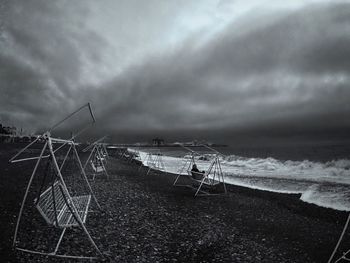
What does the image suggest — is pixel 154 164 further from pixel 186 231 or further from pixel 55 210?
pixel 55 210

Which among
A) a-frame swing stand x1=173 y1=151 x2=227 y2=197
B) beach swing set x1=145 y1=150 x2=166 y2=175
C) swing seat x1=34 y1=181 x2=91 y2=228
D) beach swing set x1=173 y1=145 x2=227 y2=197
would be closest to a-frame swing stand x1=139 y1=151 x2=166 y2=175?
beach swing set x1=145 y1=150 x2=166 y2=175

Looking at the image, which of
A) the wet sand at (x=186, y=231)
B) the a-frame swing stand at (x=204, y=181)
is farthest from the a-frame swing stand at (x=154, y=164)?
the wet sand at (x=186, y=231)

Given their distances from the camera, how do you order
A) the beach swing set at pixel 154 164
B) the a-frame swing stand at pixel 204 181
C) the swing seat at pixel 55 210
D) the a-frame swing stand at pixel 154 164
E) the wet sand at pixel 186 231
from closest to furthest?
the swing seat at pixel 55 210, the wet sand at pixel 186 231, the a-frame swing stand at pixel 204 181, the a-frame swing stand at pixel 154 164, the beach swing set at pixel 154 164

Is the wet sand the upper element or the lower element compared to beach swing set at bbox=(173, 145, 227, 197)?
lower

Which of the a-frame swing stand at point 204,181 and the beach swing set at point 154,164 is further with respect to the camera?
the beach swing set at point 154,164

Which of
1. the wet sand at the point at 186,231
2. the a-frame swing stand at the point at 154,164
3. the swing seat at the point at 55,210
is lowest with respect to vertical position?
the wet sand at the point at 186,231

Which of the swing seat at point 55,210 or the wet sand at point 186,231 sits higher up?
the swing seat at point 55,210

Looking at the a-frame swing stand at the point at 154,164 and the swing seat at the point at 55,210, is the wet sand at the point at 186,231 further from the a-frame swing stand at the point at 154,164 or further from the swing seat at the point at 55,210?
the a-frame swing stand at the point at 154,164

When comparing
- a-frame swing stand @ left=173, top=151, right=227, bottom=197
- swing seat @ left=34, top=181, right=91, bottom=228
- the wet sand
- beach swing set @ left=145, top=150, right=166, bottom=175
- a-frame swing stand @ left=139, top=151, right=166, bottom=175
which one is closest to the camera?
swing seat @ left=34, top=181, right=91, bottom=228

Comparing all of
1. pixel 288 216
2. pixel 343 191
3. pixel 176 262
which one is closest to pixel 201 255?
pixel 176 262

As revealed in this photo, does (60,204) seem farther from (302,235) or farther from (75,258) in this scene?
(302,235)

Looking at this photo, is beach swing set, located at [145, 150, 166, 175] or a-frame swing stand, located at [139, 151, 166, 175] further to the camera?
beach swing set, located at [145, 150, 166, 175]

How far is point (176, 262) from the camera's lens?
698 cm

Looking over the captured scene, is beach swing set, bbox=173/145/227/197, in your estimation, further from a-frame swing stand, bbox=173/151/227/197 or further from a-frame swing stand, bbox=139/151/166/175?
a-frame swing stand, bbox=139/151/166/175
